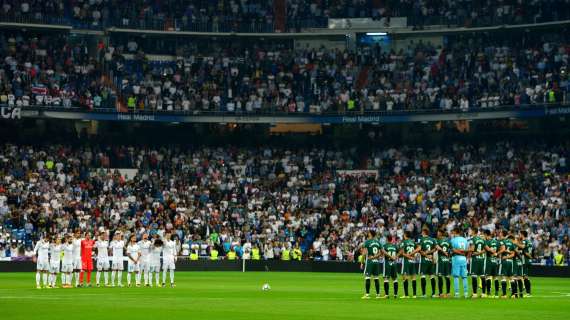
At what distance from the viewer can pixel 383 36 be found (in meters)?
84.4

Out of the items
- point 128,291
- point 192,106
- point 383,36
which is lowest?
point 128,291

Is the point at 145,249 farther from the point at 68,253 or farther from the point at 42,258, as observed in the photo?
the point at 42,258

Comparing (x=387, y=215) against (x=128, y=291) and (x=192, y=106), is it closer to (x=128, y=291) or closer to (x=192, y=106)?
(x=192, y=106)

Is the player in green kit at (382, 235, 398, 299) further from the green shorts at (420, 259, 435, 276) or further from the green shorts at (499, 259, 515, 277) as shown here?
the green shorts at (499, 259, 515, 277)

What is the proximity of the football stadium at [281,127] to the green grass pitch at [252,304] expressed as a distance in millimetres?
14979

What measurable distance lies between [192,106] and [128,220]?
41.4 ft

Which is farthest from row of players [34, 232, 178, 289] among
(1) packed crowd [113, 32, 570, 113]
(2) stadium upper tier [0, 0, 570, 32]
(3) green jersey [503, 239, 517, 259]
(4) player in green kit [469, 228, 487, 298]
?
(2) stadium upper tier [0, 0, 570, 32]

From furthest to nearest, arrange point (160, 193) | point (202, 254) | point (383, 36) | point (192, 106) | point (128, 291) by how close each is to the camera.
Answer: point (383, 36), point (192, 106), point (160, 193), point (202, 254), point (128, 291)

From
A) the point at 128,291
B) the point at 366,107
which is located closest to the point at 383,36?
the point at 366,107

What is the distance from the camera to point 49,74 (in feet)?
250

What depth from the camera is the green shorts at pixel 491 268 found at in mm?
36812

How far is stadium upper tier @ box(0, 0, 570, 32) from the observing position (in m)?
78.3

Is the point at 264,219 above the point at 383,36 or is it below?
below

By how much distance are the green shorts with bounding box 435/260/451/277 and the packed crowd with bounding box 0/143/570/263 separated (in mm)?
26089
